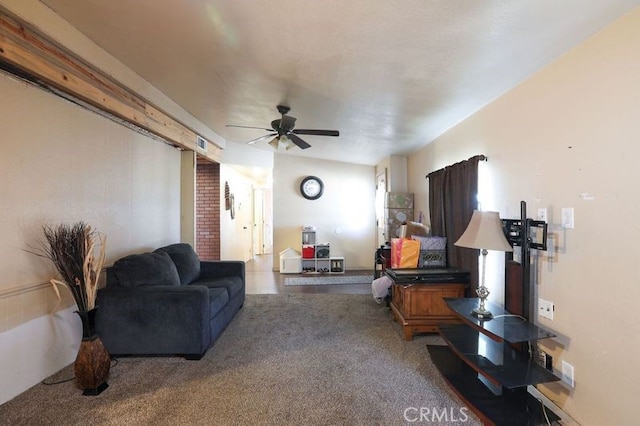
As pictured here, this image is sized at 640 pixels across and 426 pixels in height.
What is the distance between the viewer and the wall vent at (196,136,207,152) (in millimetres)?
4555

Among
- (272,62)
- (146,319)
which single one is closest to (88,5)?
(272,62)

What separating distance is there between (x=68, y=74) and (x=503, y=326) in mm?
3684

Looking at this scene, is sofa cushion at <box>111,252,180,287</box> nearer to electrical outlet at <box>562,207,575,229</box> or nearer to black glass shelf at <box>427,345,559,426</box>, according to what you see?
black glass shelf at <box>427,345,559,426</box>

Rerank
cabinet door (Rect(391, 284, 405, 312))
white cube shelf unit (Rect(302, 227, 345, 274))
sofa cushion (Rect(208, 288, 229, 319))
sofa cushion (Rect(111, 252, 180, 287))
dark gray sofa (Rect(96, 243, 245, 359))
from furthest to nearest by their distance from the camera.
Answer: white cube shelf unit (Rect(302, 227, 345, 274)) < cabinet door (Rect(391, 284, 405, 312)) < sofa cushion (Rect(208, 288, 229, 319)) < sofa cushion (Rect(111, 252, 180, 287)) < dark gray sofa (Rect(96, 243, 245, 359))

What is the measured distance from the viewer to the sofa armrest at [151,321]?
2383 mm

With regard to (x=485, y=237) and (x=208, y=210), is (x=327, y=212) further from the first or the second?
(x=485, y=237)

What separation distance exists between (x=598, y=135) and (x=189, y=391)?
119 inches

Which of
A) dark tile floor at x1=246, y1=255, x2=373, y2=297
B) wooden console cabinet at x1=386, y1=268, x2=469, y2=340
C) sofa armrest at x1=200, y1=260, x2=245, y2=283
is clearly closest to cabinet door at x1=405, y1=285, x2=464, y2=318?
wooden console cabinet at x1=386, y1=268, x2=469, y2=340

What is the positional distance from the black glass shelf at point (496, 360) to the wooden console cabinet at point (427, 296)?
1.65ft

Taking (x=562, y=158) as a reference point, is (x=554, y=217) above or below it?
below

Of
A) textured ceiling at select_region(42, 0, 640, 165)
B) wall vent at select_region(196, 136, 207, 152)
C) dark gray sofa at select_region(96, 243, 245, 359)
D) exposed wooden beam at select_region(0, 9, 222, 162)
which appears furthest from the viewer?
wall vent at select_region(196, 136, 207, 152)

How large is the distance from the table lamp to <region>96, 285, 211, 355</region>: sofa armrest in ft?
7.35

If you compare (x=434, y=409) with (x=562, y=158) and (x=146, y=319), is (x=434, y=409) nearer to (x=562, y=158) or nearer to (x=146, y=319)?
(x=562, y=158)

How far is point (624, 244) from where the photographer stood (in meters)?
1.41
